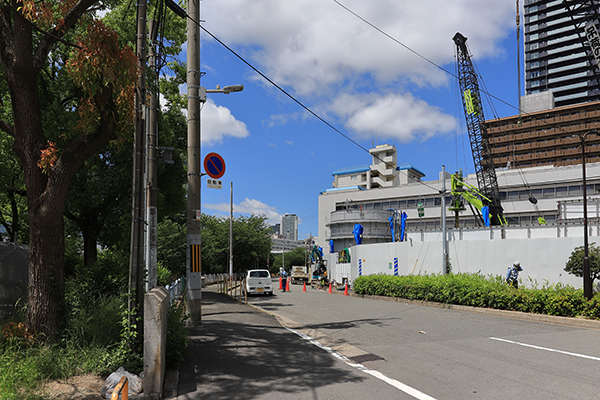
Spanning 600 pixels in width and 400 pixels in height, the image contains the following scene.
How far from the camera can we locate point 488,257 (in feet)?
77.1

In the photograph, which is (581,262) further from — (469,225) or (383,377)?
(469,225)

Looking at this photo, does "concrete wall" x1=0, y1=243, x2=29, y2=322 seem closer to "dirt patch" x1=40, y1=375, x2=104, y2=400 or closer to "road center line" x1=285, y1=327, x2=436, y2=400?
"dirt patch" x1=40, y1=375, x2=104, y2=400

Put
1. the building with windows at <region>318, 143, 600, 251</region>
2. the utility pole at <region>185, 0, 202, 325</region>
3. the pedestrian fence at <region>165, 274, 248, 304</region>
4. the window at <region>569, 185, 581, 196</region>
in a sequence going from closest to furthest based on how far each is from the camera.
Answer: the utility pole at <region>185, 0, 202, 325</region>
the pedestrian fence at <region>165, 274, 248, 304</region>
the window at <region>569, 185, 581, 196</region>
the building with windows at <region>318, 143, 600, 251</region>

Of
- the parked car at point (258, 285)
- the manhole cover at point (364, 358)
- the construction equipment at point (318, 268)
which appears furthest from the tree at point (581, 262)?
the construction equipment at point (318, 268)

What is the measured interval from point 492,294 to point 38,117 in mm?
15924

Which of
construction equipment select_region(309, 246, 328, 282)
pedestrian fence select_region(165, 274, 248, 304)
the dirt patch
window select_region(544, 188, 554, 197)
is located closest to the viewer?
the dirt patch

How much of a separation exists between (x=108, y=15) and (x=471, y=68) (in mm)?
46059

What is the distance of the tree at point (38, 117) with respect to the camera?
247 inches

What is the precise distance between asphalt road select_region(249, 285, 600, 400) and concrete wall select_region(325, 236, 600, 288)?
7.89m

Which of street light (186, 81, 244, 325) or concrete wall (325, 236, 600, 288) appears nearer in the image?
street light (186, 81, 244, 325)

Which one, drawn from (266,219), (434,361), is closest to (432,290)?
(434,361)

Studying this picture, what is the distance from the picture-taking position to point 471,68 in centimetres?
5303

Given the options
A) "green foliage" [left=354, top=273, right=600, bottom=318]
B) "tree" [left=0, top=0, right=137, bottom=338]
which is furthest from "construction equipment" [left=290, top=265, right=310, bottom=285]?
"tree" [left=0, top=0, right=137, bottom=338]

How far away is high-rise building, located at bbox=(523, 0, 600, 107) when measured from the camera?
98.0 m
